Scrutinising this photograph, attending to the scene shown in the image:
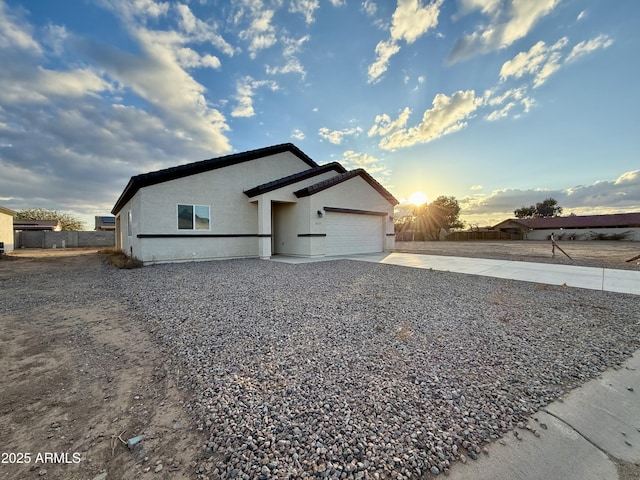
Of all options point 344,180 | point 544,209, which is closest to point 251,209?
point 344,180

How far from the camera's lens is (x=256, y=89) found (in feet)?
36.1

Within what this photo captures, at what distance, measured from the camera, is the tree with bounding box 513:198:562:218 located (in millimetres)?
58406

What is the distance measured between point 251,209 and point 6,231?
19164mm

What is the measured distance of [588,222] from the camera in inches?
1469

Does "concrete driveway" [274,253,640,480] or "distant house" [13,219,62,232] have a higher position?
"distant house" [13,219,62,232]

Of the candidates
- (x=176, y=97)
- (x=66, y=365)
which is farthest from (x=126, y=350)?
(x=176, y=97)

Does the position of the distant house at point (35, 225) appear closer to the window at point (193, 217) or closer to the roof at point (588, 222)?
the window at point (193, 217)

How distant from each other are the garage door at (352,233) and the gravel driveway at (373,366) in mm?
7305

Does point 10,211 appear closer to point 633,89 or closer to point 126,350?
point 126,350

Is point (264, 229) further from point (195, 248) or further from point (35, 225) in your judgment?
point (35, 225)

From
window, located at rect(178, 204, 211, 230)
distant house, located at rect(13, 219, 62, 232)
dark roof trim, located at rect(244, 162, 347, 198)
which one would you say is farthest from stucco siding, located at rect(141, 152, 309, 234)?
distant house, located at rect(13, 219, 62, 232)

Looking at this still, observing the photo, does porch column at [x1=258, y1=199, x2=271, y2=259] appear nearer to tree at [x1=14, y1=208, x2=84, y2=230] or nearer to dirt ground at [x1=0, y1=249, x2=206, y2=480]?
dirt ground at [x1=0, y1=249, x2=206, y2=480]

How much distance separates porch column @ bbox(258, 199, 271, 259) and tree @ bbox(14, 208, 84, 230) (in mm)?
53722

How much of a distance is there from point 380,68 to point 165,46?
8118 millimetres
